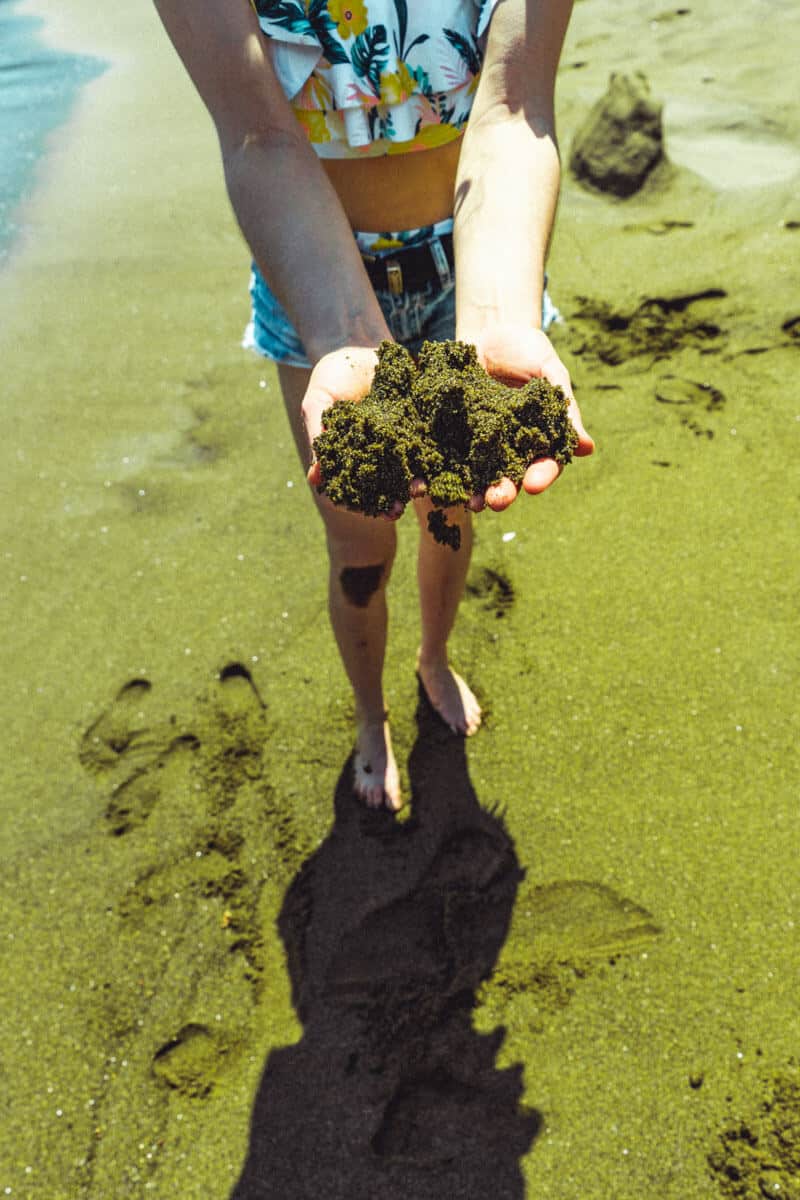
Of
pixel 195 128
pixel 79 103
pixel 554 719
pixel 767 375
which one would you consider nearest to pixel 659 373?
pixel 767 375

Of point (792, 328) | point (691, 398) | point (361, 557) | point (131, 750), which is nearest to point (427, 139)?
point (361, 557)

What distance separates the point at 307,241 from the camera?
5.13 feet

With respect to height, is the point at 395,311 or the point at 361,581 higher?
the point at 395,311

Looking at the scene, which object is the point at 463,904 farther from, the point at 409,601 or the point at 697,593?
the point at 697,593

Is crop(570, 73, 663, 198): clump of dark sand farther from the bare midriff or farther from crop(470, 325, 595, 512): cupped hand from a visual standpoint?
crop(470, 325, 595, 512): cupped hand

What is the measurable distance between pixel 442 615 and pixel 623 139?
348 cm

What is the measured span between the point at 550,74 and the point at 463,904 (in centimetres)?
195

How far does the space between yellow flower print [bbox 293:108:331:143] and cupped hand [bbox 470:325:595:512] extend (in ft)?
1.71

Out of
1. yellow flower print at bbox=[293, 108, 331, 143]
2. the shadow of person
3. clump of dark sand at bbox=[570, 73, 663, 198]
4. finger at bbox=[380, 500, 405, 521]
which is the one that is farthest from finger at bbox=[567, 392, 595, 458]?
clump of dark sand at bbox=[570, 73, 663, 198]

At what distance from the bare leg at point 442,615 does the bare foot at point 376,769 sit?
227 millimetres

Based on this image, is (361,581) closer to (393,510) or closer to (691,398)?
(393,510)

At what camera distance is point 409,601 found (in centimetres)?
282

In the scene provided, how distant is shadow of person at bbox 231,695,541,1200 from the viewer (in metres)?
1.78

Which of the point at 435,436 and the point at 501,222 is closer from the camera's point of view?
the point at 435,436
